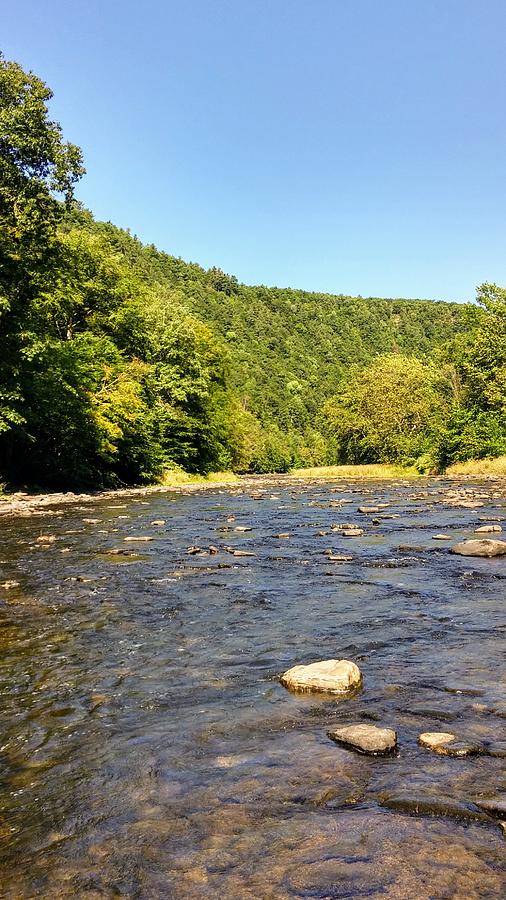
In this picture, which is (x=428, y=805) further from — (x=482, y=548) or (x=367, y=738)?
(x=482, y=548)

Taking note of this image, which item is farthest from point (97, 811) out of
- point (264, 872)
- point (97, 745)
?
point (264, 872)

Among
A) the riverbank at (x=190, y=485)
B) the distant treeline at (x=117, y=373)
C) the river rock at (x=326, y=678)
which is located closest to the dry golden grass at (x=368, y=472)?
the riverbank at (x=190, y=485)

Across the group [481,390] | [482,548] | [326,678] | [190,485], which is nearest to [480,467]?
[481,390]

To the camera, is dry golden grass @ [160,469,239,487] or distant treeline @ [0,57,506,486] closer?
distant treeline @ [0,57,506,486]

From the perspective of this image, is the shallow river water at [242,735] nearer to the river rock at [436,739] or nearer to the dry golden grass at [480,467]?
the river rock at [436,739]

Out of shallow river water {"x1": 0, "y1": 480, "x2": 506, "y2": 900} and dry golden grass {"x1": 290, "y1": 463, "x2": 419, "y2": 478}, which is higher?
shallow river water {"x1": 0, "y1": 480, "x2": 506, "y2": 900}

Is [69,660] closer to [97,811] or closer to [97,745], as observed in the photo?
[97,745]

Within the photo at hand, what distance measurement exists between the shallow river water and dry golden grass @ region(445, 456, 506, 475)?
38.3 m

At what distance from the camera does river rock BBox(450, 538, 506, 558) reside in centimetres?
1098

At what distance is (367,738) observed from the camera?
12.9 ft

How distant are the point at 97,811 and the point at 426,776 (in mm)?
1935

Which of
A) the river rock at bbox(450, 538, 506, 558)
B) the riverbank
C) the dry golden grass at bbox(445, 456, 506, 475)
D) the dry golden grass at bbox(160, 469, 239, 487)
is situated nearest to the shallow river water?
the river rock at bbox(450, 538, 506, 558)

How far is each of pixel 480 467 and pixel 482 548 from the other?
126 ft

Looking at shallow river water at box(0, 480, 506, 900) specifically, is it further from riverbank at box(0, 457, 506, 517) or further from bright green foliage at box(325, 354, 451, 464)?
bright green foliage at box(325, 354, 451, 464)
